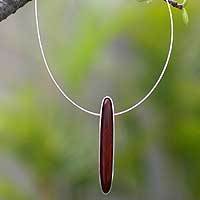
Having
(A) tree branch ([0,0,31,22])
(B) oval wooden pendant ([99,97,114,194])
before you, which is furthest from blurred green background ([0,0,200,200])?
(A) tree branch ([0,0,31,22])

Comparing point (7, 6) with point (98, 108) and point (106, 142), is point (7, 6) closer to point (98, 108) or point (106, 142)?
point (106, 142)

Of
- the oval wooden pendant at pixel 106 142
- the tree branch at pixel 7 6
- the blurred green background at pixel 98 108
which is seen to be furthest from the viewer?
the blurred green background at pixel 98 108

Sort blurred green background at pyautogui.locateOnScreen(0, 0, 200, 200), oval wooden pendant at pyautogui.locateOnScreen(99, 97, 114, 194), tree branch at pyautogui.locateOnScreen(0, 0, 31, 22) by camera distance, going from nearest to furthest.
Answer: tree branch at pyautogui.locateOnScreen(0, 0, 31, 22) < oval wooden pendant at pyautogui.locateOnScreen(99, 97, 114, 194) < blurred green background at pyautogui.locateOnScreen(0, 0, 200, 200)

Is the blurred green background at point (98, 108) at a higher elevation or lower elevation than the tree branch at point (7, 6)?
higher

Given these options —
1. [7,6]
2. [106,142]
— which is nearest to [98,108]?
[106,142]

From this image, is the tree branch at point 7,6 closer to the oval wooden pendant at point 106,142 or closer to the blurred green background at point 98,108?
the oval wooden pendant at point 106,142

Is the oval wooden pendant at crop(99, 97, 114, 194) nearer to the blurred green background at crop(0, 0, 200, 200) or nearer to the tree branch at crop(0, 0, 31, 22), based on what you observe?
the tree branch at crop(0, 0, 31, 22)

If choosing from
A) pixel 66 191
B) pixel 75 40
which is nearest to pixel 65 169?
pixel 66 191

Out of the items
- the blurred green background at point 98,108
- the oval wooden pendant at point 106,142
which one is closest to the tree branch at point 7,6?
the oval wooden pendant at point 106,142
